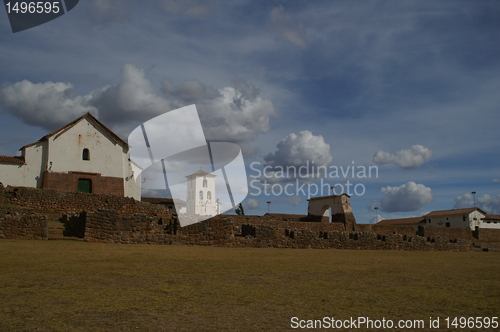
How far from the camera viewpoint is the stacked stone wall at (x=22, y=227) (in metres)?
14.4

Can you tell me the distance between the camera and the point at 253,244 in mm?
18734

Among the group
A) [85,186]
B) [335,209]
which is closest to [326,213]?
[335,209]

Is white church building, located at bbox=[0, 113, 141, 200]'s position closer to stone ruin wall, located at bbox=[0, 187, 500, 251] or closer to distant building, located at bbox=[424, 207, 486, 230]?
stone ruin wall, located at bbox=[0, 187, 500, 251]

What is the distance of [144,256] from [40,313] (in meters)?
6.63

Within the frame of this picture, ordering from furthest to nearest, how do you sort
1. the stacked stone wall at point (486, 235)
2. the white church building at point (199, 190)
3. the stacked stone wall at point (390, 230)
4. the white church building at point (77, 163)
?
the white church building at point (199, 190), the stacked stone wall at point (486, 235), the stacked stone wall at point (390, 230), the white church building at point (77, 163)

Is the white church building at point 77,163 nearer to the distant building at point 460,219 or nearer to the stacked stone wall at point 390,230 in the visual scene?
the stacked stone wall at point 390,230

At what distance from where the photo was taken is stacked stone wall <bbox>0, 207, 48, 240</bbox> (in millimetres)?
14445

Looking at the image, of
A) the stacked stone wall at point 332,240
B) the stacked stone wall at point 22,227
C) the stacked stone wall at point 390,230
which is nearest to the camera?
the stacked stone wall at point 22,227

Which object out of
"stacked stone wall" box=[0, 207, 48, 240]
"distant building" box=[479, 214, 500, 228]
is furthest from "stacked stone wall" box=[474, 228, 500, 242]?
"stacked stone wall" box=[0, 207, 48, 240]

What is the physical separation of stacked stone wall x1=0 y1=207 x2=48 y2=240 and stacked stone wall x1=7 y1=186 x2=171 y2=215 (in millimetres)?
8597

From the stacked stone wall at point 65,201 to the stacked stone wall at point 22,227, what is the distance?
860 cm

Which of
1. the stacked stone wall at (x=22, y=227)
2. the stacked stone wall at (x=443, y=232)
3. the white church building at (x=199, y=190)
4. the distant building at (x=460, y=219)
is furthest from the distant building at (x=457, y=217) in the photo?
the stacked stone wall at (x=22, y=227)

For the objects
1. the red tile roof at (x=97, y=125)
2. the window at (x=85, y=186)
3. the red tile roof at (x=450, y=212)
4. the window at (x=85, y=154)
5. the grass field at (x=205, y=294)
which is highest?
the red tile roof at (x=97, y=125)

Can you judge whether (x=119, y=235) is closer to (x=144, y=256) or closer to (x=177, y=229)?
(x=177, y=229)
